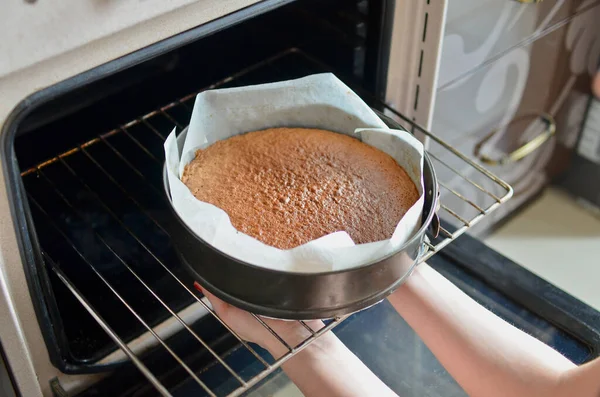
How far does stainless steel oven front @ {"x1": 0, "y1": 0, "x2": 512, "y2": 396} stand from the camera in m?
0.62

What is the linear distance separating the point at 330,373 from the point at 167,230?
1.11 feet

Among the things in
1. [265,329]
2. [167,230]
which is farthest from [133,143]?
[265,329]

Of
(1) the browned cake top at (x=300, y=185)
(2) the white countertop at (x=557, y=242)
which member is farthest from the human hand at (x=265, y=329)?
(2) the white countertop at (x=557, y=242)

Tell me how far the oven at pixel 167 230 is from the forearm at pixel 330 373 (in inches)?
3.0

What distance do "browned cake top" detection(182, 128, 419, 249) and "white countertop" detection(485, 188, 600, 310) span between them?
2.80 feet

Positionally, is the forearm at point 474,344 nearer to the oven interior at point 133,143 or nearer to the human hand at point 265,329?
the human hand at point 265,329

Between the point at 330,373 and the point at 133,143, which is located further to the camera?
the point at 133,143

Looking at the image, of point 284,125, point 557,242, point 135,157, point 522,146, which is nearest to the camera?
point 284,125

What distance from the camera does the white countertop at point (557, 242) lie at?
147 centimetres

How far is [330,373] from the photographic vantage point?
30.5 inches

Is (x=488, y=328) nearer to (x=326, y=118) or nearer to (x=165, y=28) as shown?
(x=326, y=118)

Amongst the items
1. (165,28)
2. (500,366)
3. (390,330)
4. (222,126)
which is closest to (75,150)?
(222,126)

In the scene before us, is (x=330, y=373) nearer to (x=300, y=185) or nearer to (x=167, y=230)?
(x=300, y=185)

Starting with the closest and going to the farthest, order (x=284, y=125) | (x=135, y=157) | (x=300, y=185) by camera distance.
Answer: (x=300, y=185) → (x=284, y=125) → (x=135, y=157)
